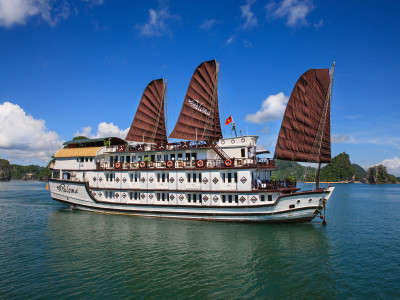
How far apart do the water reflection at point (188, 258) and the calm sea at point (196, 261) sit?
0.16 feet

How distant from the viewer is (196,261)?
12844mm

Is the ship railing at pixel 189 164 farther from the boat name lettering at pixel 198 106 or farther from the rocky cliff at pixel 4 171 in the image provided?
the rocky cliff at pixel 4 171

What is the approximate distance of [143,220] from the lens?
2234 cm

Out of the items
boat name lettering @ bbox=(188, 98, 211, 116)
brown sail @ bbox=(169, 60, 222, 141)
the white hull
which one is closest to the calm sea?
the white hull

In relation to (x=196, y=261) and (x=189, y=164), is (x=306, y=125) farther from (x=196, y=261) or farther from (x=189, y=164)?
(x=196, y=261)

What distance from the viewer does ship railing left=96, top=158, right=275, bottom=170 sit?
20.9m

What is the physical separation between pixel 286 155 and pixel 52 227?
69.9 feet

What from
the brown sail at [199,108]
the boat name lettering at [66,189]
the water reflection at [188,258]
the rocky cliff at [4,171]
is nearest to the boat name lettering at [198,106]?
the brown sail at [199,108]

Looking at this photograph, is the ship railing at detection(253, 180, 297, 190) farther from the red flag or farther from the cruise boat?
the red flag

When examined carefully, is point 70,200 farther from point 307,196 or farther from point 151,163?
point 307,196

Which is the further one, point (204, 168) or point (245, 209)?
point (204, 168)

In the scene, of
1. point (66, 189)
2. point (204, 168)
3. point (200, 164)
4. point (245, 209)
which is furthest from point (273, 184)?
point (66, 189)

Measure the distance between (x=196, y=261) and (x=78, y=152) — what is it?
70.6 feet

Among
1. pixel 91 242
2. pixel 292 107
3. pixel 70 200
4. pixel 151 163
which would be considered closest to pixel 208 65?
pixel 292 107
